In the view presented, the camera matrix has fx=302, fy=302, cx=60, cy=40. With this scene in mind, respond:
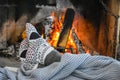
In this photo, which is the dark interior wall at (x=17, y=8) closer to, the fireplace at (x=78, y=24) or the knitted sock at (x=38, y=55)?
the fireplace at (x=78, y=24)

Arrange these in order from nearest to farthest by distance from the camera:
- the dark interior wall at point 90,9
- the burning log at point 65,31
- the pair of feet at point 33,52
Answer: the pair of feet at point 33,52
the burning log at point 65,31
the dark interior wall at point 90,9

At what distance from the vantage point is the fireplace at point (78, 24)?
2.38 meters

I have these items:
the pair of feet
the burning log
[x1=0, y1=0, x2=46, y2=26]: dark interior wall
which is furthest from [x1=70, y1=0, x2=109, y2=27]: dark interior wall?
the pair of feet

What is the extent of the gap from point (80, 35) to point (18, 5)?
57 cm

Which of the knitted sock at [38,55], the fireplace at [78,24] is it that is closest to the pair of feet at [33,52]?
the knitted sock at [38,55]

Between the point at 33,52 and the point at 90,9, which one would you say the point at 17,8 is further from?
the point at 33,52

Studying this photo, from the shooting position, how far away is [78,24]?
2523 mm

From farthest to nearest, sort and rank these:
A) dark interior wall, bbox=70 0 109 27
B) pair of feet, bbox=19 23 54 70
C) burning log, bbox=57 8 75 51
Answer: dark interior wall, bbox=70 0 109 27 → burning log, bbox=57 8 75 51 → pair of feet, bbox=19 23 54 70

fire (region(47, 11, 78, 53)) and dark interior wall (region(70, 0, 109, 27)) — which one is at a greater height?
dark interior wall (region(70, 0, 109, 27))

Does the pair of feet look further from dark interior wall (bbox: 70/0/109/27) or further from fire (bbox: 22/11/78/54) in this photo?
dark interior wall (bbox: 70/0/109/27)

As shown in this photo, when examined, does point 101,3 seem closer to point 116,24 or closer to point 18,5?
point 116,24

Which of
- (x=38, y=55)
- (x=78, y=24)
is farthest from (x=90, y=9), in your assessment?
(x=38, y=55)

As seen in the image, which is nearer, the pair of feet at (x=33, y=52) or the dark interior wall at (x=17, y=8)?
the pair of feet at (x=33, y=52)

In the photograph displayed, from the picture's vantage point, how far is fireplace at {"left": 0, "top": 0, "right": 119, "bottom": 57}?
2379 mm
